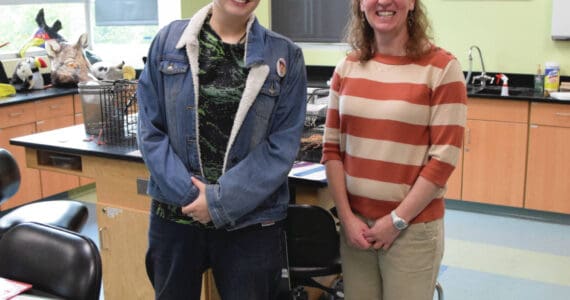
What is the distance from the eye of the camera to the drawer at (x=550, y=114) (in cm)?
447

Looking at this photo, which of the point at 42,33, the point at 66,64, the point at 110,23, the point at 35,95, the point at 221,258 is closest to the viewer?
the point at 221,258

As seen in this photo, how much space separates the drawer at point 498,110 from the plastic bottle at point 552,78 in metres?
0.27

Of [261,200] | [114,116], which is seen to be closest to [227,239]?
[261,200]

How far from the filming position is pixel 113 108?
305cm

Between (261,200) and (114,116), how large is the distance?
1.37 metres

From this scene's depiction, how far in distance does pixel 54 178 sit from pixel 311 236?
3.22 m

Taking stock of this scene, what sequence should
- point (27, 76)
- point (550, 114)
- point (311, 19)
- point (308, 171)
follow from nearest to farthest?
point (308, 171), point (550, 114), point (27, 76), point (311, 19)

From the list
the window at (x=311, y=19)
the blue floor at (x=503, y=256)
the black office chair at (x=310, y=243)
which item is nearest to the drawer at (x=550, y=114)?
the blue floor at (x=503, y=256)

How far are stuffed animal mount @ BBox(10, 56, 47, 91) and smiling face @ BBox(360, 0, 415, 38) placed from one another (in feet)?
13.0

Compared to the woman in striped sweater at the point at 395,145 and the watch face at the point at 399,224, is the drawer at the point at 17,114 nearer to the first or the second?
the woman in striped sweater at the point at 395,145

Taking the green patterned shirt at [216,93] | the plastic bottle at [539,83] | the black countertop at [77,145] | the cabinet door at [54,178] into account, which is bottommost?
the cabinet door at [54,178]

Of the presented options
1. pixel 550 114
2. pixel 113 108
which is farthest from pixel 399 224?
pixel 550 114

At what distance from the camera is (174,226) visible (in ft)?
6.46

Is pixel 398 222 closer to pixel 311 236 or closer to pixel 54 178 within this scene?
pixel 311 236
